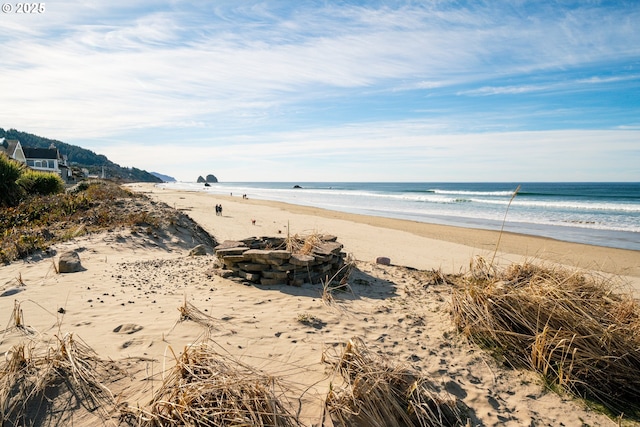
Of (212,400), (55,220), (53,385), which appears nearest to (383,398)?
(212,400)

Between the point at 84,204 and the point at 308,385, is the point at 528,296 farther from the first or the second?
the point at 84,204

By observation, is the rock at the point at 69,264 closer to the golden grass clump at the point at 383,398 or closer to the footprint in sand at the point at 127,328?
the footprint in sand at the point at 127,328

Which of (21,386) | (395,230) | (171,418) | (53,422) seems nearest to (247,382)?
(171,418)

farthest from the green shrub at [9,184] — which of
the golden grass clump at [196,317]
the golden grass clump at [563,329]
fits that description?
the golden grass clump at [563,329]

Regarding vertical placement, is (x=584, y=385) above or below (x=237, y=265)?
below

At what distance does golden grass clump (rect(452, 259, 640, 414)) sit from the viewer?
4133 millimetres

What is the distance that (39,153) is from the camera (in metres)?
56.8

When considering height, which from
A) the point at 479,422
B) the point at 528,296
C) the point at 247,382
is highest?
the point at 528,296

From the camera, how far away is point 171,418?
2768 millimetres

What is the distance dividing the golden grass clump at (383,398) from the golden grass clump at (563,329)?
148 centimetres

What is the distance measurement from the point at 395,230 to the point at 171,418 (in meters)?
18.6

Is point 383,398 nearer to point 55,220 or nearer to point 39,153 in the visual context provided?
point 55,220

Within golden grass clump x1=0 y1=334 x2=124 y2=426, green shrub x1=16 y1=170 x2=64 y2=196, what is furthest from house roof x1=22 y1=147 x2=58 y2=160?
golden grass clump x1=0 y1=334 x2=124 y2=426

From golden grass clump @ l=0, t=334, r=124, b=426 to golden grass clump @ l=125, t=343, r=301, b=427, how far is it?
1.78ft
